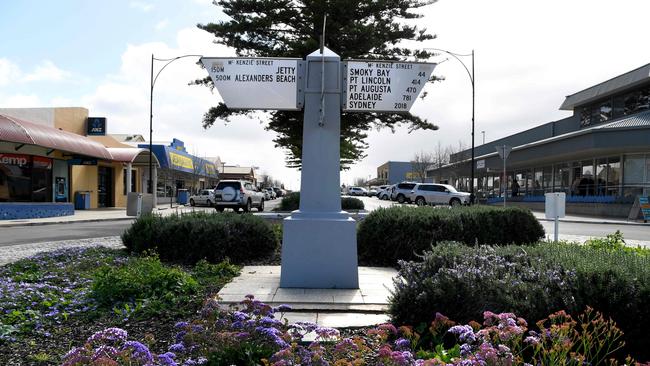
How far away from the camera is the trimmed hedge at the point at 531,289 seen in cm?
379

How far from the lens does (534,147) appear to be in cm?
3606

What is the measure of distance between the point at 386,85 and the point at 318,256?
258 centimetres

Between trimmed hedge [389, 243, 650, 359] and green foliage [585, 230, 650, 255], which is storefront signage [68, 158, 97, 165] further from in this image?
trimmed hedge [389, 243, 650, 359]

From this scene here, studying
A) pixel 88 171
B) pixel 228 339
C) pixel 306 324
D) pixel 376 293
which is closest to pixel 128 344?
pixel 228 339

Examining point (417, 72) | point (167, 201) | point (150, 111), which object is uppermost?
point (150, 111)

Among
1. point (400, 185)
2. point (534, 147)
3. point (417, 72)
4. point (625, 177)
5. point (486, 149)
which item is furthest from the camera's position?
point (486, 149)

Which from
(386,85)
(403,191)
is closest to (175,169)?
(403,191)

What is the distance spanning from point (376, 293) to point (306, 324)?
107 inches

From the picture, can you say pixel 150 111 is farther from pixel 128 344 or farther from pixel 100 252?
pixel 128 344

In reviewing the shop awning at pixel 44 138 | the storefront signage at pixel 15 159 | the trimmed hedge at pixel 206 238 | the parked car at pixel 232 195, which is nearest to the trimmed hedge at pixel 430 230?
the trimmed hedge at pixel 206 238

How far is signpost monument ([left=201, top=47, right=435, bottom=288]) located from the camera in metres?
6.17

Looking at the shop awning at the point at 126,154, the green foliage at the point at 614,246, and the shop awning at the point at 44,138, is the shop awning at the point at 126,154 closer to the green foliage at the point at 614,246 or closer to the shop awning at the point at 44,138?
the shop awning at the point at 44,138

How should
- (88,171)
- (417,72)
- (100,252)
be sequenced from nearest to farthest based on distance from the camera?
1. (417,72)
2. (100,252)
3. (88,171)

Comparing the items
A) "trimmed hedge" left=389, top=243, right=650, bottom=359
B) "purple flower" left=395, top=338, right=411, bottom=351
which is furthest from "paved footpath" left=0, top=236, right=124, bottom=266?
"purple flower" left=395, top=338, right=411, bottom=351
